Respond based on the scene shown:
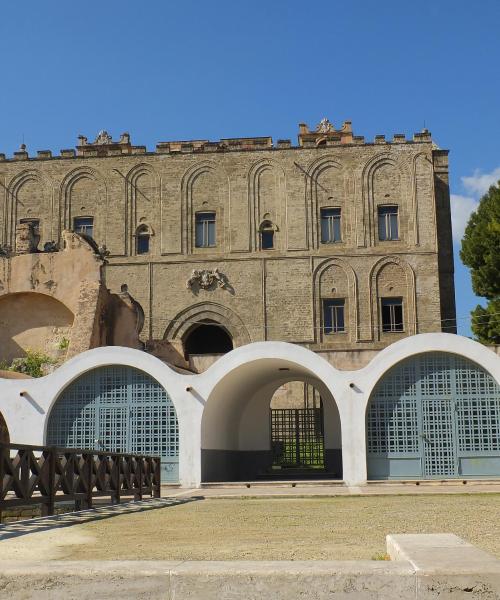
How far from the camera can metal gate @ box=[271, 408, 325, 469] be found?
29.0 metres

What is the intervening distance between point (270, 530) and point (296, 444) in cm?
2035

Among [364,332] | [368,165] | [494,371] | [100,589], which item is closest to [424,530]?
[100,589]

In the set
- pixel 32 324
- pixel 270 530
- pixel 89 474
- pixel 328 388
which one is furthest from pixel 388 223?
pixel 270 530

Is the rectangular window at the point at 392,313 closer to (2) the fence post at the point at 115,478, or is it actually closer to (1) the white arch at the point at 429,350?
(1) the white arch at the point at 429,350

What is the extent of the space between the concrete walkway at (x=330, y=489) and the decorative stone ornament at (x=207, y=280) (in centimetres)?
1705

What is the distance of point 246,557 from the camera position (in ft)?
21.2

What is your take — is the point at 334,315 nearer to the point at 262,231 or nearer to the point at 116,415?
the point at 262,231

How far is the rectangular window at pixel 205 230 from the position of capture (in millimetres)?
38156

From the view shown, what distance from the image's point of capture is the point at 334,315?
36812mm

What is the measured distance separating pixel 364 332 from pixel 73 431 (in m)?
17.5

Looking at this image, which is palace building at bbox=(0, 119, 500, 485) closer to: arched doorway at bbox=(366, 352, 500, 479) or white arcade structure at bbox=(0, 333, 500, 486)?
white arcade structure at bbox=(0, 333, 500, 486)

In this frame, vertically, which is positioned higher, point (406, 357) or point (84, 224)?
point (84, 224)

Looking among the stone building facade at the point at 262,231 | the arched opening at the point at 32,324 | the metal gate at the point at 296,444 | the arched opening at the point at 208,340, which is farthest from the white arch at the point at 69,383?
the arched opening at the point at 208,340

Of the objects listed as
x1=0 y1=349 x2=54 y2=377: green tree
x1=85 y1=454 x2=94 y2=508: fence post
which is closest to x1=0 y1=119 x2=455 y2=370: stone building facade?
x1=0 y1=349 x2=54 y2=377: green tree
